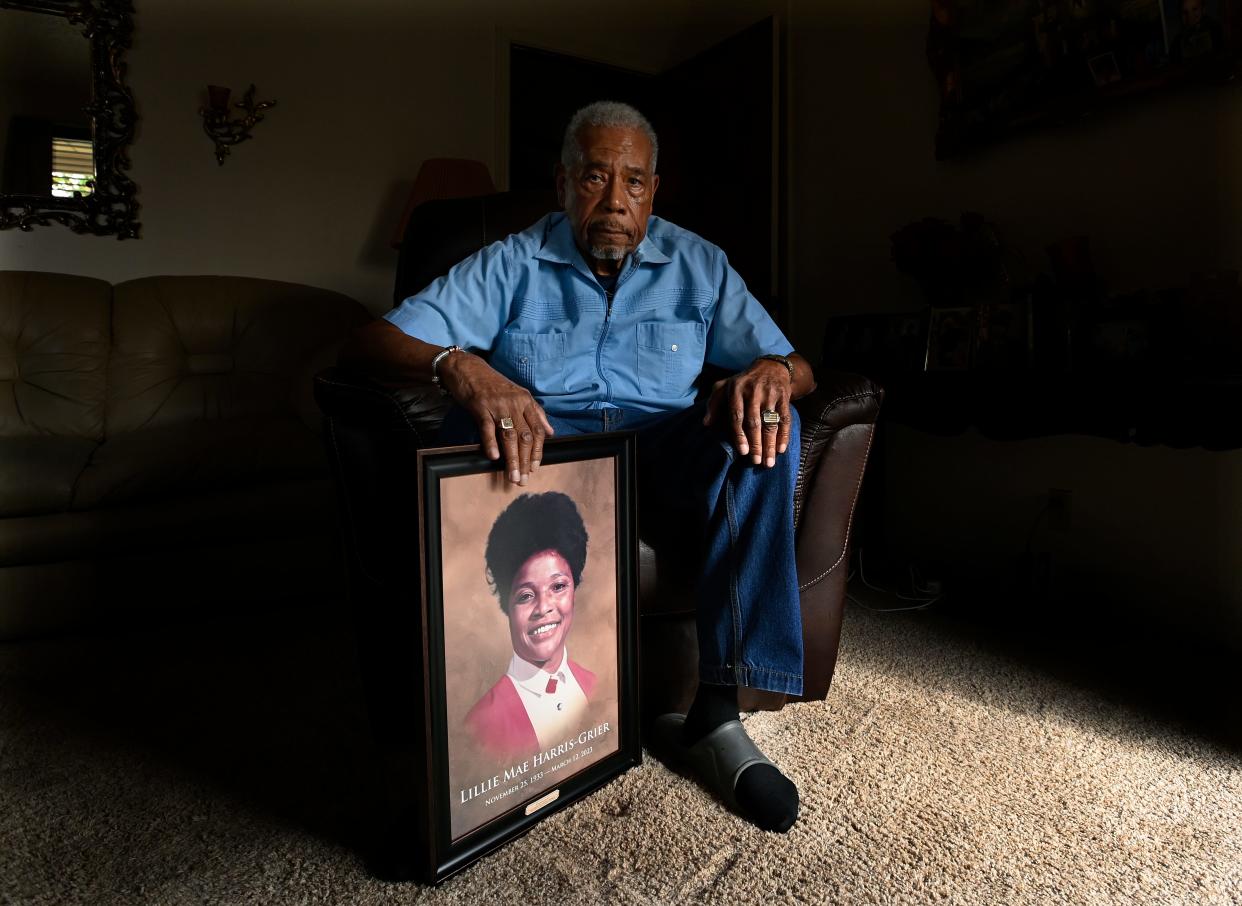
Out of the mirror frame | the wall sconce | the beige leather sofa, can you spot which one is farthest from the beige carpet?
the wall sconce

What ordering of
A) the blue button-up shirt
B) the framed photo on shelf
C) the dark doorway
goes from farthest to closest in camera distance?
1. the dark doorway
2. the framed photo on shelf
3. the blue button-up shirt

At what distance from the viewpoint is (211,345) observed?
2561 millimetres

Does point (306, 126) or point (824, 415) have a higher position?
point (306, 126)

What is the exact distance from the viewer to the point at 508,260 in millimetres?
1427

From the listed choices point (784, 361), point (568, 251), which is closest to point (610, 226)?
point (568, 251)

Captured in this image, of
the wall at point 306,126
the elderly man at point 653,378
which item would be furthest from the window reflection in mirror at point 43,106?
the elderly man at point 653,378

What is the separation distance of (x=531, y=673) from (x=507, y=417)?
32 cm

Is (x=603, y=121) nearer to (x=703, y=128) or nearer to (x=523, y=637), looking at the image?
(x=523, y=637)

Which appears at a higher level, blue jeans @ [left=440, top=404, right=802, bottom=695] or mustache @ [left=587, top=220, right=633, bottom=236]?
mustache @ [left=587, top=220, right=633, bottom=236]

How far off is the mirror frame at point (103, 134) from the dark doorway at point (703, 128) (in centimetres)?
138

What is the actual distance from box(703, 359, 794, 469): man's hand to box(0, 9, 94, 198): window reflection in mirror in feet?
8.62

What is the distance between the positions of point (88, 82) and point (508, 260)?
2.24 m

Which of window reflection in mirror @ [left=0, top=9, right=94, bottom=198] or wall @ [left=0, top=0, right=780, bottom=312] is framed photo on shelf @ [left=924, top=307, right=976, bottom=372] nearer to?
wall @ [left=0, top=0, right=780, bottom=312]

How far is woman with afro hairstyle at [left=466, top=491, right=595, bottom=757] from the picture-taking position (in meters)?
0.97
